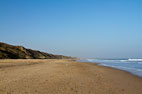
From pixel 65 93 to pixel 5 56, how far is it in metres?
86.7

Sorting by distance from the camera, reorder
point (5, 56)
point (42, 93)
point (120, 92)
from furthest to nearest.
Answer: point (5, 56) → point (120, 92) → point (42, 93)

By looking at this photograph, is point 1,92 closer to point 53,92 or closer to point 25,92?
point 25,92

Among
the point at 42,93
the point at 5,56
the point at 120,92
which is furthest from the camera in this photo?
the point at 5,56

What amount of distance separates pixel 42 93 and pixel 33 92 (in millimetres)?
577

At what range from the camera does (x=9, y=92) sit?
8.19m

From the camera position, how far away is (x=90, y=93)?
823 centimetres

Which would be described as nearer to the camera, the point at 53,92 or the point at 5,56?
the point at 53,92

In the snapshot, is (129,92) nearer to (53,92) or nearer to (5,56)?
(53,92)

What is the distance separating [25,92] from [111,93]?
512 centimetres

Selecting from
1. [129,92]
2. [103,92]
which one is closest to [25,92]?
[103,92]

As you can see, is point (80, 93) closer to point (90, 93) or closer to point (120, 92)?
point (90, 93)

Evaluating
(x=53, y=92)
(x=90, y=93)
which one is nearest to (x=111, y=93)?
(x=90, y=93)

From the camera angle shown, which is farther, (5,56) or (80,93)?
(5,56)

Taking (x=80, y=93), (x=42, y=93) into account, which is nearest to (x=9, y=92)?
(x=42, y=93)
